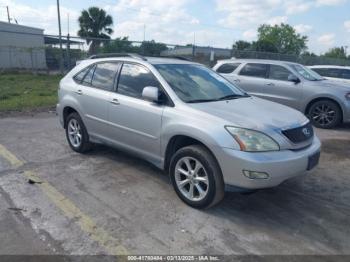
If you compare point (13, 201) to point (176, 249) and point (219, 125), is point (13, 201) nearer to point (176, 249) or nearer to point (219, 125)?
point (176, 249)

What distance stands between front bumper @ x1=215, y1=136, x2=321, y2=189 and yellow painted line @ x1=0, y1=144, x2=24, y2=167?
3.38 m

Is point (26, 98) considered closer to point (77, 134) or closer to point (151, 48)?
point (77, 134)

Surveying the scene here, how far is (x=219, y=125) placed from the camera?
3.74 m

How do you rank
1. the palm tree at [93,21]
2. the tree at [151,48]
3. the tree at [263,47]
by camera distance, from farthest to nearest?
the tree at [263,47] → the palm tree at [93,21] → the tree at [151,48]

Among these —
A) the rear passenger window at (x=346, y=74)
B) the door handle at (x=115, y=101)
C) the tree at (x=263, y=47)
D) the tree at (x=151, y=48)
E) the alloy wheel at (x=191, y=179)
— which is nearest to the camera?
the alloy wheel at (x=191, y=179)

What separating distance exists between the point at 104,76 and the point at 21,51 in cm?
2231

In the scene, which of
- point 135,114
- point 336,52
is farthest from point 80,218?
point 336,52

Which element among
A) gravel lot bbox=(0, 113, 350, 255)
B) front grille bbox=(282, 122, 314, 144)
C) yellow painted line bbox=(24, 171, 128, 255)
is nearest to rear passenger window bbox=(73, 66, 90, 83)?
gravel lot bbox=(0, 113, 350, 255)

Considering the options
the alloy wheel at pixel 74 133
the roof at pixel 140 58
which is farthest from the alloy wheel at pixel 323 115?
the alloy wheel at pixel 74 133

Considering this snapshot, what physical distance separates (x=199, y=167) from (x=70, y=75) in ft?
10.8

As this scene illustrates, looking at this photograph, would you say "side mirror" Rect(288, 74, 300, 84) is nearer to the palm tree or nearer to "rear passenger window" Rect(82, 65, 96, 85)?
"rear passenger window" Rect(82, 65, 96, 85)

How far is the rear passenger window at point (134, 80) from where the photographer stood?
4641 millimetres

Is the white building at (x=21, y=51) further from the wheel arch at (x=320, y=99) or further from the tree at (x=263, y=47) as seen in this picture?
the tree at (x=263, y=47)

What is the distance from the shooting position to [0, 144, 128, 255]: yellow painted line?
326 cm
